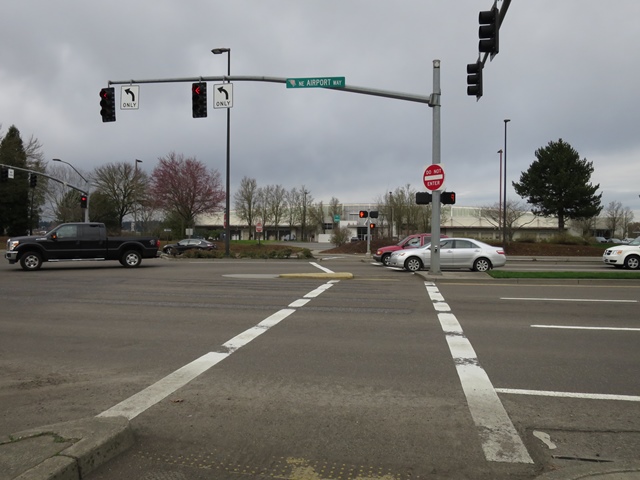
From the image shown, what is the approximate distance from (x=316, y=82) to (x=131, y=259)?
Answer: 449 inches

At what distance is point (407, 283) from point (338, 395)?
1066 cm

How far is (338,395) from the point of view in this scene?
489 centimetres

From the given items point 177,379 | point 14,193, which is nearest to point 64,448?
point 177,379

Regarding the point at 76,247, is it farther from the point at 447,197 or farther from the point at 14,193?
the point at 14,193

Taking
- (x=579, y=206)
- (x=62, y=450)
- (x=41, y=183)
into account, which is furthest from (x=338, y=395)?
(x=41, y=183)

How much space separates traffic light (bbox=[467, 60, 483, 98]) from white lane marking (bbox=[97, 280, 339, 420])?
9.89 meters

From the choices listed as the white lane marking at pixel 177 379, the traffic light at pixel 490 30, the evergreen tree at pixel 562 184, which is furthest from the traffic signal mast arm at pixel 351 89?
the evergreen tree at pixel 562 184

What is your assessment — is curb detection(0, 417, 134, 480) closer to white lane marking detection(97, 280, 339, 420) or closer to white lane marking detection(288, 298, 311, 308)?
white lane marking detection(97, 280, 339, 420)

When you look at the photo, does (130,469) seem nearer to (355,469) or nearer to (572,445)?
(355,469)

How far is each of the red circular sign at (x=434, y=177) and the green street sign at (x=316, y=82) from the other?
4.10 metres

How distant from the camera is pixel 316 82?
52.6 ft

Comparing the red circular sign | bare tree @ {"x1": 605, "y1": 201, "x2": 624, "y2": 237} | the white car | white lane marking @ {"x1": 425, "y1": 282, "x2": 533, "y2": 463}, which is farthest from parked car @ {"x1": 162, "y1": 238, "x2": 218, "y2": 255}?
bare tree @ {"x1": 605, "y1": 201, "x2": 624, "y2": 237}

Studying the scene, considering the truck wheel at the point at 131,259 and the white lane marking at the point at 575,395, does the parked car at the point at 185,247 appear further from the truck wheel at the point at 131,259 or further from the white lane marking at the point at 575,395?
the white lane marking at the point at 575,395

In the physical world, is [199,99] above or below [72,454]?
above
